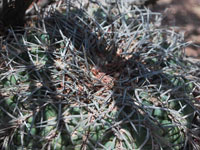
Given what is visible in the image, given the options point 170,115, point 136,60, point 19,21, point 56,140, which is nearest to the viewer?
point 56,140

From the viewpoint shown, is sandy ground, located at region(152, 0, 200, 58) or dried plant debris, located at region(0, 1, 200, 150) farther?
sandy ground, located at region(152, 0, 200, 58)

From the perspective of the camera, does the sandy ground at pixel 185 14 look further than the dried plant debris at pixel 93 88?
Yes

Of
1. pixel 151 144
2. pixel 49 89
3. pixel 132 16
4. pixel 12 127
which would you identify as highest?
pixel 132 16

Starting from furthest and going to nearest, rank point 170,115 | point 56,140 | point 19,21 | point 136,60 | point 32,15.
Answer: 1. point 32,15
2. point 19,21
3. point 136,60
4. point 170,115
5. point 56,140

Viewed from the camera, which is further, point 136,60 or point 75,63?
point 136,60

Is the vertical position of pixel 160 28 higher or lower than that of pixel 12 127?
higher

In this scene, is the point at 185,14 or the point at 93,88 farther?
the point at 185,14

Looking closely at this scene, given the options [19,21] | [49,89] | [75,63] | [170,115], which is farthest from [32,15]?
[170,115]

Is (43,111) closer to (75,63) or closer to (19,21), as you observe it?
(75,63)
